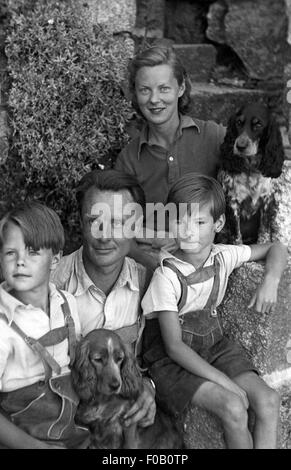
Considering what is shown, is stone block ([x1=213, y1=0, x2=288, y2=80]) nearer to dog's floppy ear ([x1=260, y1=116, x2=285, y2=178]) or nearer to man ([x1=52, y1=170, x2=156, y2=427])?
dog's floppy ear ([x1=260, y1=116, x2=285, y2=178])

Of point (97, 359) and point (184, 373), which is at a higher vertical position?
point (97, 359)

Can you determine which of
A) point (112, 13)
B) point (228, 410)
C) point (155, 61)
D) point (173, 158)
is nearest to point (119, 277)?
point (228, 410)

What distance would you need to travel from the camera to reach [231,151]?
11.7ft

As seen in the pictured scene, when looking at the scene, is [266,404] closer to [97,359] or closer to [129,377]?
[129,377]

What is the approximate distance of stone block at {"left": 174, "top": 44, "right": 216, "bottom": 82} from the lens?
571cm

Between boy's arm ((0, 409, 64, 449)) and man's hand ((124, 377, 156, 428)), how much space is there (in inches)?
13.9

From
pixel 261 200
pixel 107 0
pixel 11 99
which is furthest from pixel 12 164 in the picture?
pixel 261 200

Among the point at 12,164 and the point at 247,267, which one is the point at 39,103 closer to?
the point at 12,164

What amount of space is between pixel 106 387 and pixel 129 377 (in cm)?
11

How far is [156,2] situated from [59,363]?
3710 millimetres

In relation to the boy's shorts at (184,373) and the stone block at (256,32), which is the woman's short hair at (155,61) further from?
the stone block at (256,32)

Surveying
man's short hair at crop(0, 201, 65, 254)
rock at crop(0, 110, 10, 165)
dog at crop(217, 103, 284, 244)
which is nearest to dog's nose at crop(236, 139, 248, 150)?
dog at crop(217, 103, 284, 244)

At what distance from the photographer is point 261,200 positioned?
367 cm
